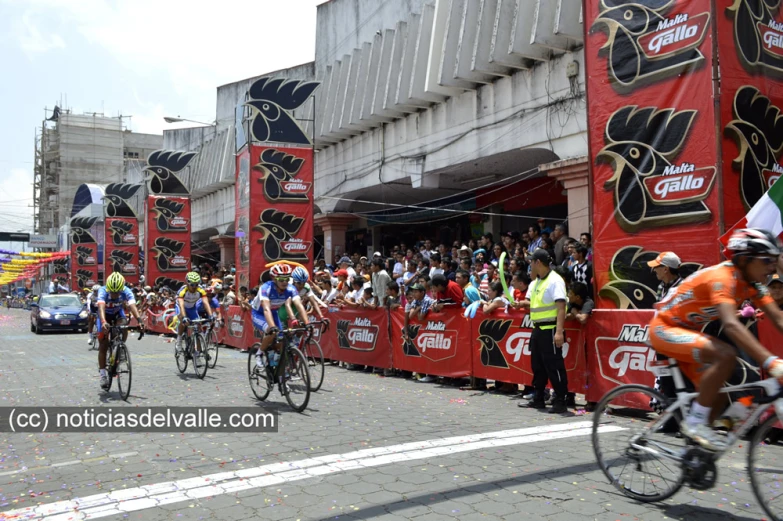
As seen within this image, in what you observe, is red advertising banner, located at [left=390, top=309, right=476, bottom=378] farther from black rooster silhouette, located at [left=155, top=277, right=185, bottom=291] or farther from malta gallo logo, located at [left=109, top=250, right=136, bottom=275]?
malta gallo logo, located at [left=109, top=250, right=136, bottom=275]

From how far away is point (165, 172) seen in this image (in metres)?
32.0

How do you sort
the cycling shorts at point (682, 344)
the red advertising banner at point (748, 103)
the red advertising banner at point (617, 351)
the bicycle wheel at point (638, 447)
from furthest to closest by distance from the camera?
the red advertising banner at point (748, 103)
the red advertising banner at point (617, 351)
the bicycle wheel at point (638, 447)
the cycling shorts at point (682, 344)

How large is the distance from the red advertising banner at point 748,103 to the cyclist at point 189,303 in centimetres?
927

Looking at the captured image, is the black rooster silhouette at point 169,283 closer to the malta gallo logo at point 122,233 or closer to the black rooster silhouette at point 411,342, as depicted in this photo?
the malta gallo logo at point 122,233

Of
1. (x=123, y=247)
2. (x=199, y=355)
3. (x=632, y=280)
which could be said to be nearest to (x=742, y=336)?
(x=632, y=280)

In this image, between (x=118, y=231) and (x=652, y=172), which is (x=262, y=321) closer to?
(x=652, y=172)

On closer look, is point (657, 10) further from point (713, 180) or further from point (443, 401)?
point (443, 401)

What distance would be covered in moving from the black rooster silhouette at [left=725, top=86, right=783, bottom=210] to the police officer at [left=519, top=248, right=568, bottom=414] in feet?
8.63

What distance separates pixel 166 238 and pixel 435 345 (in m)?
23.4

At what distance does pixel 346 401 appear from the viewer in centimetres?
947

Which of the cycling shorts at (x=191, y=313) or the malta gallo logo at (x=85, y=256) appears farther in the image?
the malta gallo logo at (x=85, y=256)

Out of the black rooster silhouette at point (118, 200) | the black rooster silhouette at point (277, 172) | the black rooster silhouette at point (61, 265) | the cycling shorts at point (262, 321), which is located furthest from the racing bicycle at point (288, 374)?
the black rooster silhouette at point (61, 265)

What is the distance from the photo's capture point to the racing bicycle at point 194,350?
12.2 meters

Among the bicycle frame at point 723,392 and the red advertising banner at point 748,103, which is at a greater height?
the red advertising banner at point 748,103
